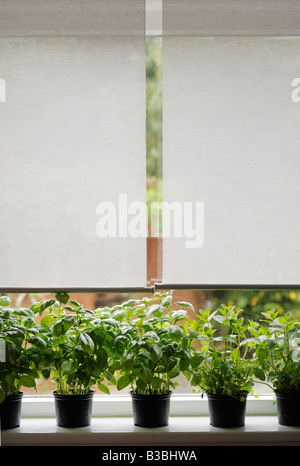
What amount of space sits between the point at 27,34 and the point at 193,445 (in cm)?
158

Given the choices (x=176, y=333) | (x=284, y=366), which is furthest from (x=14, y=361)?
(x=284, y=366)

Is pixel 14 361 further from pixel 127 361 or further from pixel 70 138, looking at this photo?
pixel 70 138

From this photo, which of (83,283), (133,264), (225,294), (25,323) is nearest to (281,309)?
(225,294)

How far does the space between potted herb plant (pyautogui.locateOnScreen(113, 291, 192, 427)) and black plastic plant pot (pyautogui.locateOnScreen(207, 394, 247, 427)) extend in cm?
16

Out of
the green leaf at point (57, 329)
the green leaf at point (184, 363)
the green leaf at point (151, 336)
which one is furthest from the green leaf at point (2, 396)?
the green leaf at point (184, 363)

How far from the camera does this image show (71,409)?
6.18 feet

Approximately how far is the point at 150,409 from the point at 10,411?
1.58ft

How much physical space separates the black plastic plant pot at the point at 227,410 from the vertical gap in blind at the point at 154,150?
1.58 feet

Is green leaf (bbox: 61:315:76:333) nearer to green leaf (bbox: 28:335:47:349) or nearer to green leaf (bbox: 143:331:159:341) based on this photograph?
green leaf (bbox: 28:335:47:349)

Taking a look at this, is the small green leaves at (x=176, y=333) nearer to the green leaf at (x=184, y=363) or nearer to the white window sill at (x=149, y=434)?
the green leaf at (x=184, y=363)

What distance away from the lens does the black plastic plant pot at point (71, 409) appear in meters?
1.88

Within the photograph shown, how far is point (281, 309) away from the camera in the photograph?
2131 mm

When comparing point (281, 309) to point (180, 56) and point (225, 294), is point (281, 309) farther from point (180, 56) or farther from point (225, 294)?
point (180, 56)
